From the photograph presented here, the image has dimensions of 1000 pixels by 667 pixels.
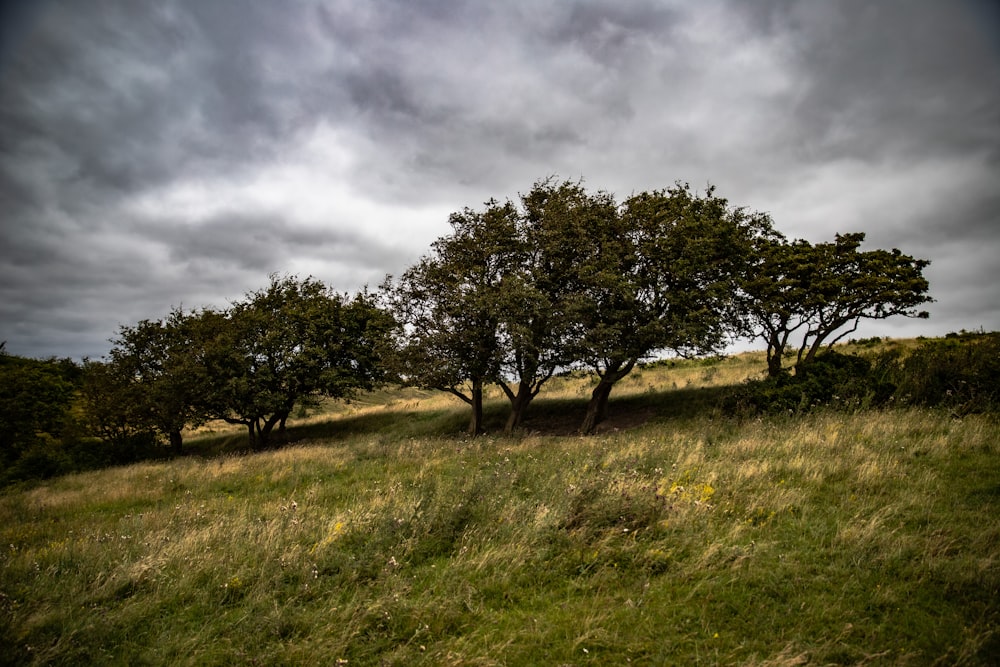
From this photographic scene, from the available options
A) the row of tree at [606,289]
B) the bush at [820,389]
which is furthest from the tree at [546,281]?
the bush at [820,389]

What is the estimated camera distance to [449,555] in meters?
6.36

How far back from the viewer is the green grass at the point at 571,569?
4.45m

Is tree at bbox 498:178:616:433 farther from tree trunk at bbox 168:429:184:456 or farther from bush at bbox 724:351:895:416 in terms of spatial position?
tree trunk at bbox 168:429:184:456

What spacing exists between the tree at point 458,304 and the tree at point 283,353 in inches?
145

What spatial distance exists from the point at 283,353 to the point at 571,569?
25.2 metres

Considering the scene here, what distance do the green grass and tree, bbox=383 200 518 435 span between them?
416 inches

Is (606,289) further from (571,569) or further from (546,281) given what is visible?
(571,569)

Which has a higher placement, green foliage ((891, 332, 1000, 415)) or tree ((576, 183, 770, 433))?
tree ((576, 183, 770, 433))

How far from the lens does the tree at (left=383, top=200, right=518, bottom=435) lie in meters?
20.2

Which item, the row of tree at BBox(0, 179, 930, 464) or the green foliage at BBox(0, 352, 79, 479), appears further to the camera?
the green foliage at BBox(0, 352, 79, 479)

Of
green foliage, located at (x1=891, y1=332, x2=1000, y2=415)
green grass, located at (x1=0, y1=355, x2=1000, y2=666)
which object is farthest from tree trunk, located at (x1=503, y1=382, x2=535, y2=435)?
green foliage, located at (x1=891, y1=332, x2=1000, y2=415)

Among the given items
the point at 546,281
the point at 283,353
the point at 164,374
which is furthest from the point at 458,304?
the point at 164,374

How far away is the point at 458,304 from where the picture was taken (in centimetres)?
2000

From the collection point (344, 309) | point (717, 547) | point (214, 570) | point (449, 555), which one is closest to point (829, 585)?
point (717, 547)
